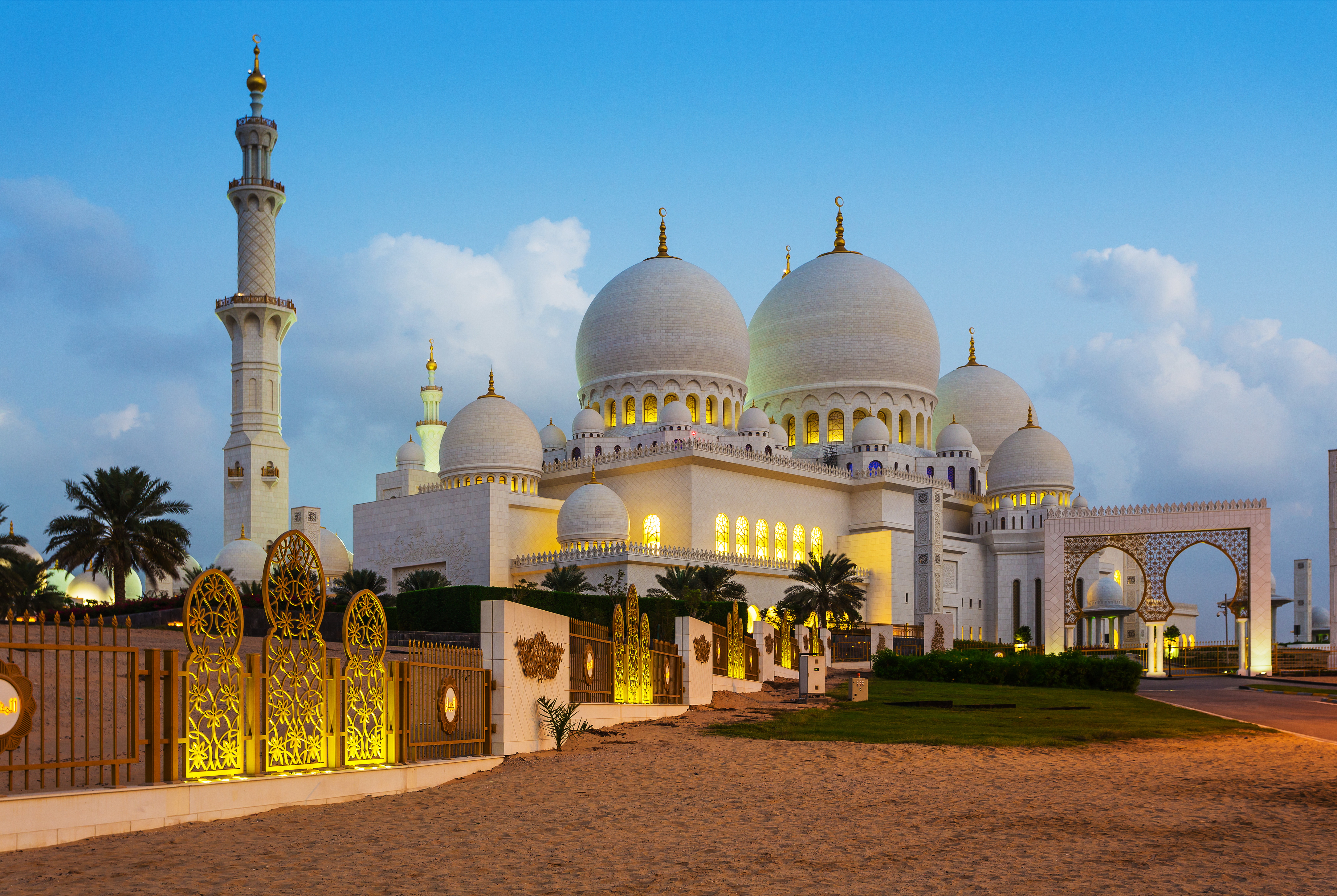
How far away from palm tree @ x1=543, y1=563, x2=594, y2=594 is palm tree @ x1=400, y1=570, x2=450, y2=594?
288cm

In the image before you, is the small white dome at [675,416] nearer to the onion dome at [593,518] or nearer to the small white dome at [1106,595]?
the onion dome at [593,518]

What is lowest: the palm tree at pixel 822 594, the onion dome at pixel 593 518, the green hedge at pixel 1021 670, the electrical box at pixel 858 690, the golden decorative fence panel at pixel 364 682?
the green hedge at pixel 1021 670

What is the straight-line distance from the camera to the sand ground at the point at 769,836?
21.6ft

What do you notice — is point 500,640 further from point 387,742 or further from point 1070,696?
point 1070,696

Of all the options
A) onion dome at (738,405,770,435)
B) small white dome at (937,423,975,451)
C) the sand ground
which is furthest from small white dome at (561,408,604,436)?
the sand ground

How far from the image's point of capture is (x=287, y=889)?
6.36 metres

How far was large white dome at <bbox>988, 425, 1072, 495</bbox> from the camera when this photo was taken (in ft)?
170

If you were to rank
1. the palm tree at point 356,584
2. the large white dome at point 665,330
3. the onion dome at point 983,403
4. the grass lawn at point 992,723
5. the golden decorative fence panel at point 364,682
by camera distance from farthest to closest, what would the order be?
the onion dome at point 983,403 < the large white dome at point 665,330 < the palm tree at point 356,584 < the grass lawn at point 992,723 < the golden decorative fence panel at point 364,682

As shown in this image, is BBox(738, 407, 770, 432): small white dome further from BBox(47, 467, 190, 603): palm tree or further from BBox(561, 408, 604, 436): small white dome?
BBox(47, 467, 190, 603): palm tree

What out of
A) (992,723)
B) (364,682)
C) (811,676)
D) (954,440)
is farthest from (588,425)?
(364,682)

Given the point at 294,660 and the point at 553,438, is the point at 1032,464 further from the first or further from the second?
the point at 294,660

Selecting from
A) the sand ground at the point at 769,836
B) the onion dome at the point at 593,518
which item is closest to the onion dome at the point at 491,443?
the onion dome at the point at 593,518

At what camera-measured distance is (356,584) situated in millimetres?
37156

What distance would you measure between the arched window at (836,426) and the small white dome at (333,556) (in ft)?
62.1
